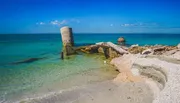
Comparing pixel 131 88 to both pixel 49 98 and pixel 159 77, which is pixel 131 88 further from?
pixel 49 98

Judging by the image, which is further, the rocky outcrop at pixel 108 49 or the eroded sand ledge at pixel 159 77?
the rocky outcrop at pixel 108 49

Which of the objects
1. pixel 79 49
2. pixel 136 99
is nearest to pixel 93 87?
pixel 136 99

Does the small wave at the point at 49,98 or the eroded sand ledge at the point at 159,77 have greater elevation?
the eroded sand ledge at the point at 159,77

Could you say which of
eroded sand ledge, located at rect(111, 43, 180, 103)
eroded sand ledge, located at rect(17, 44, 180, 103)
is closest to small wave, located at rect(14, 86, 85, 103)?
eroded sand ledge, located at rect(17, 44, 180, 103)

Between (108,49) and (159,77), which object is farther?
(108,49)

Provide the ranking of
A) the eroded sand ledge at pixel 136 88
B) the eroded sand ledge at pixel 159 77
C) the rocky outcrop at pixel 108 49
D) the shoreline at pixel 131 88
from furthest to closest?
the rocky outcrop at pixel 108 49, the shoreline at pixel 131 88, the eroded sand ledge at pixel 136 88, the eroded sand ledge at pixel 159 77

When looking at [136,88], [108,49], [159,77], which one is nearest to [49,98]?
[136,88]

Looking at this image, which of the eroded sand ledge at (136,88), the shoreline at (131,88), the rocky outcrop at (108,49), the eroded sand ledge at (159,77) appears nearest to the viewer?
the eroded sand ledge at (159,77)

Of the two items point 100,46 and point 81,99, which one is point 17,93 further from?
point 100,46

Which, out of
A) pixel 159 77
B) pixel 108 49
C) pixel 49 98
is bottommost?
pixel 49 98

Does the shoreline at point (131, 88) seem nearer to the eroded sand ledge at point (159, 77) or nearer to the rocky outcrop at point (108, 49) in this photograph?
the eroded sand ledge at point (159, 77)

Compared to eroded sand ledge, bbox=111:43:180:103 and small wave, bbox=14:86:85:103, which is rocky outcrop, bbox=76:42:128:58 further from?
small wave, bbox=14:86:85:103

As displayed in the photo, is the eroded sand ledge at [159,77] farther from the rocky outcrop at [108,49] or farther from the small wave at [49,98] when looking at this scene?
the rocky outcrop at [108,49]

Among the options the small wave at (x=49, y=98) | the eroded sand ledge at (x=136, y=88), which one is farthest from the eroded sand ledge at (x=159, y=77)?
the small wave at (x=49, y=98)
